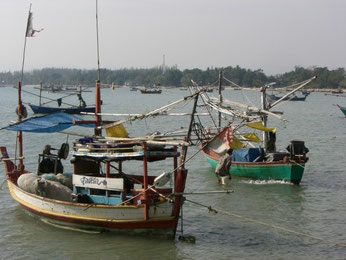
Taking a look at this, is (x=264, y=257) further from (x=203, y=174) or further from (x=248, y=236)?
(x=203, y=174)

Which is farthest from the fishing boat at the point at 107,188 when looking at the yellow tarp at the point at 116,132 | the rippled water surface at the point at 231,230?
the rippled water surface at the point at 231,230

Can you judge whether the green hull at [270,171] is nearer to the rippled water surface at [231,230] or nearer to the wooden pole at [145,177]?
the rippled water surface at [231,230]

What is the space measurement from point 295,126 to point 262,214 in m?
33.2

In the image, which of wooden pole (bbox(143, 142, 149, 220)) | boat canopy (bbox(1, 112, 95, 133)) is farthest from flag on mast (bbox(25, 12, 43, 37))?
wooden pole (bbox(143, 142, 149, 220))

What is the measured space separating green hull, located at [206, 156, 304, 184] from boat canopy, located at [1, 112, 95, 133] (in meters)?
8.58

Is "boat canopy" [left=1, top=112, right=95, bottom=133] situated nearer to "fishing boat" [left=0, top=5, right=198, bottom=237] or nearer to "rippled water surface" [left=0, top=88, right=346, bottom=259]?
"fishing boat" [left=0, top=5, right=198, bottom=237]

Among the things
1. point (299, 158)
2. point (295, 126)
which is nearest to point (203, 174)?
point (299, 158)

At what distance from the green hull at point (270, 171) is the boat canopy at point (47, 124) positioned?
8.58m

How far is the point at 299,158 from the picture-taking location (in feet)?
69.9

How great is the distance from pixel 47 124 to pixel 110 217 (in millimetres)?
3472

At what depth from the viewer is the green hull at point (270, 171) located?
21.5m

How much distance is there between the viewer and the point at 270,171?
2208 cm

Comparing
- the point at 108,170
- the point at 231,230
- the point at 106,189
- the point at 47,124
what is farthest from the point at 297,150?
the point at 47,124

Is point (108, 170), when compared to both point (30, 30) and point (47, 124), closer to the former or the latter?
point (47, 124)
